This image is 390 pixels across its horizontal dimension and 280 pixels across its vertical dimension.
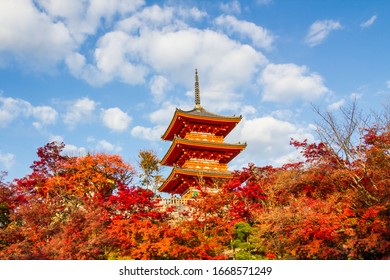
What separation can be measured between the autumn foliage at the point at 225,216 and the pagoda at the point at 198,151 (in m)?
5.60

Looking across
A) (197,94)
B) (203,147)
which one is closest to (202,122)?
(203,147)

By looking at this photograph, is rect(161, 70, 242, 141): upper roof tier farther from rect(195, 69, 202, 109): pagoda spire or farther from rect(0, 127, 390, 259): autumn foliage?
rect(0, 127, 390, 259): autumn foliage

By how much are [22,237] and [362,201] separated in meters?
13.8

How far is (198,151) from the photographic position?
27.7 m

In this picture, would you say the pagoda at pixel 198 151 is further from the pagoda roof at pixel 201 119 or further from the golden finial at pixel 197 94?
the golden finial at pixel 197 94

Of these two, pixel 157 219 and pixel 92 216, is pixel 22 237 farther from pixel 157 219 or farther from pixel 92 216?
pixel 157 219

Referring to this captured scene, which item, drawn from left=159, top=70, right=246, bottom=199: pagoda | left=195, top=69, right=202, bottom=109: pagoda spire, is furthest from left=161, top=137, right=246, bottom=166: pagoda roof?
left=195, top=69, right=202, bottom=109: pagoda spire

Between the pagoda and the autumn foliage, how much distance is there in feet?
18.4

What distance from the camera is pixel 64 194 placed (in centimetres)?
1973

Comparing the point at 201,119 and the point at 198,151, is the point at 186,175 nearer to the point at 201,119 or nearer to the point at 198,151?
the point at 198,151

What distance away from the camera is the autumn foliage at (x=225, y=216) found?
13.2 m

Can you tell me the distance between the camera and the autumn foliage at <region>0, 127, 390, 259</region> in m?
13.2
